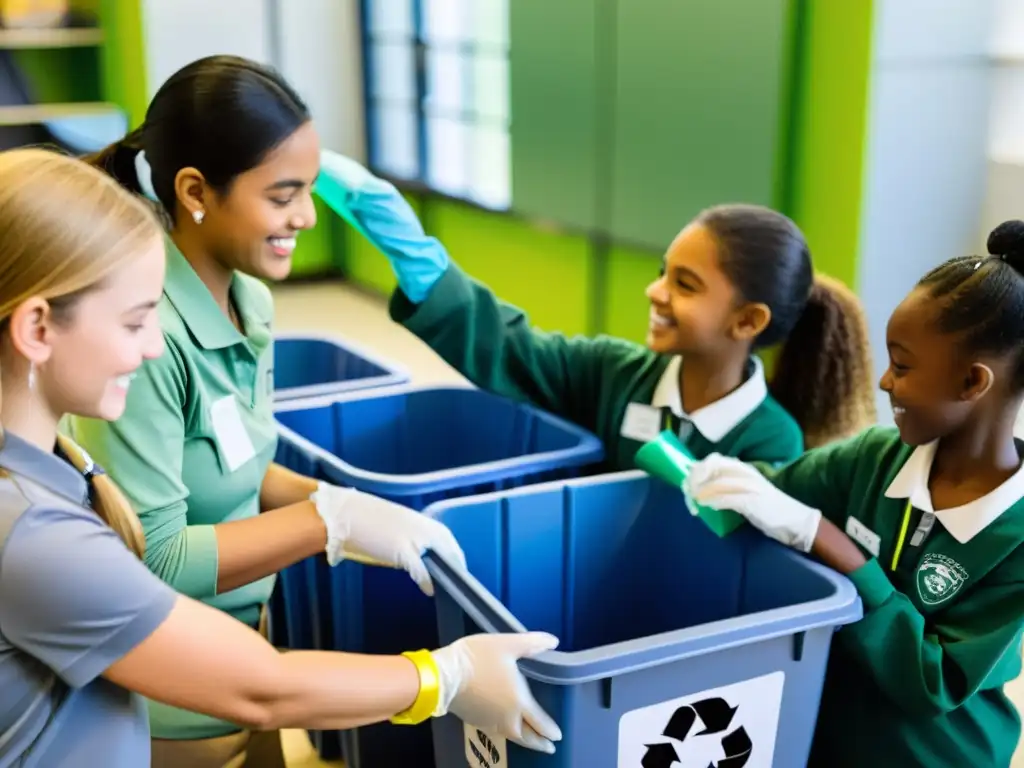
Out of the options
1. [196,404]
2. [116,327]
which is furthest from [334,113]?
[116,327]

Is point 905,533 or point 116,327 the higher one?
point 116,327

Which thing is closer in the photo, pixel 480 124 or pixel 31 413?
pixel 31 413

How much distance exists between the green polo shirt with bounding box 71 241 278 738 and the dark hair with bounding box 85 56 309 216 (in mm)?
115

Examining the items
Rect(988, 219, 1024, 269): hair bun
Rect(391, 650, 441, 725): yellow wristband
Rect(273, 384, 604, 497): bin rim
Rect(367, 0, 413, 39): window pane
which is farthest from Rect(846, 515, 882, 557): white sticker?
Rect(367, 0, 413, 39): window pane

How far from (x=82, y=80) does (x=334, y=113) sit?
141 centimetres

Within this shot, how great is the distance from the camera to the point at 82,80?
596 centimetres

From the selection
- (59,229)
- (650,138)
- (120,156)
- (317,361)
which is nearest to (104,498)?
(59,229)

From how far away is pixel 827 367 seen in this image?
72.0 inches

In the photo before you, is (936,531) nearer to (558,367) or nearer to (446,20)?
(558,367)

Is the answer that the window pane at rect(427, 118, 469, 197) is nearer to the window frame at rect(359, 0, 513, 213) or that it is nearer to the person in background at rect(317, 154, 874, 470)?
the window frame at rect(359, 0, 513, 213)

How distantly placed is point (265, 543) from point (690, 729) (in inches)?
22.0

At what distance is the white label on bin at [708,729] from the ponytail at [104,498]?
0.53 m

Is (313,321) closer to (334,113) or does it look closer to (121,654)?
(334,113)

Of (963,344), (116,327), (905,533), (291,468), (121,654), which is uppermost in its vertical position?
(116,327)
